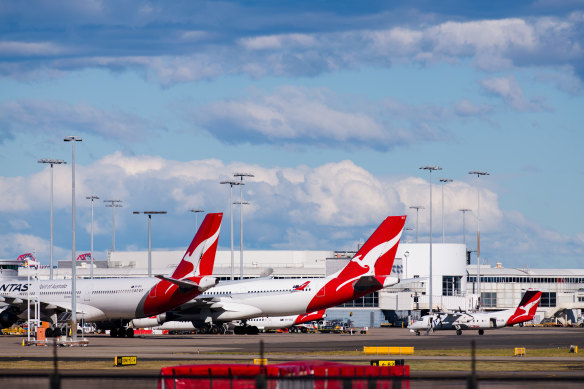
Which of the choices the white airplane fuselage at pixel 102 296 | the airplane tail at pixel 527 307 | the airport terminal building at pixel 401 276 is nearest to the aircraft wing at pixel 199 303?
the white airplane fuselage at pixel 102 296

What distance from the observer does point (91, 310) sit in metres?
79.1

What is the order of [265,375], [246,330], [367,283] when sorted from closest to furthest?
[265,375] → [367,283] → [246,330]

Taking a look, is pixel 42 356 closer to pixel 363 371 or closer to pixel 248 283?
pixel 363 371

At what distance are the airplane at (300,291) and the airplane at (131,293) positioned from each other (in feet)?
22.6

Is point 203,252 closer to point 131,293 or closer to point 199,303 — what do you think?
point 131,293

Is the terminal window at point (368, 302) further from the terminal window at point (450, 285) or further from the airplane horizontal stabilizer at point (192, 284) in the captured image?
the airplane horizontal stabilizer at point (192, 284)

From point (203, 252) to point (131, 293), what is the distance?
7.40 meters

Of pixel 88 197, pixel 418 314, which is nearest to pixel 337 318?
pixel 418 314

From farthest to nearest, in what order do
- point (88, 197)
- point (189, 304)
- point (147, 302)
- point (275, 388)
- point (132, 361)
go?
point (88, 197) → point (189, 304) → point (147, 302) → point (132, 361) → point (275, 388)

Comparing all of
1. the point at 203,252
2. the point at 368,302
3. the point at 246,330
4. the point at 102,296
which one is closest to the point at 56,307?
the point at 102,296

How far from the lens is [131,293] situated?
77500 millimetres

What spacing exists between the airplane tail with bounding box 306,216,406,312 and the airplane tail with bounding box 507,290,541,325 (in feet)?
74.4

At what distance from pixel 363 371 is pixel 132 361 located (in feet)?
65.1

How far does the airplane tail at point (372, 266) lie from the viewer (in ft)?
262
